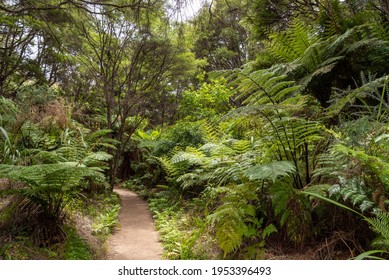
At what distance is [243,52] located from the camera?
33.0 ft

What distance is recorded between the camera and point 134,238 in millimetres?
3213

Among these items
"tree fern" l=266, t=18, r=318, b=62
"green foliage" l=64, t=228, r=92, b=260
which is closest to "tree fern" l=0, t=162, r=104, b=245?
"green foliage" l=64, t=228, r=92, b=260

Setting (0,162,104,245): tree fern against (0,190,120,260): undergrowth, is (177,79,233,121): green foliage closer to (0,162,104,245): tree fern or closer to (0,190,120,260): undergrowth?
(0,190,120,260): undergrowth

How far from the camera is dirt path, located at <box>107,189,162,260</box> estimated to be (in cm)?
259

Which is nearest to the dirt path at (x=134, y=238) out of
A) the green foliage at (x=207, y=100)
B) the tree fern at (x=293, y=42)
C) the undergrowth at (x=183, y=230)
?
the undergrowth at (x=183, y=230)

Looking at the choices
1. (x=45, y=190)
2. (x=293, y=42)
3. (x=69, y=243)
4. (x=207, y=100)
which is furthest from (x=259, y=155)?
(x=207, y=100)

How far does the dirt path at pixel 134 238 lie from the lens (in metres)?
2.59

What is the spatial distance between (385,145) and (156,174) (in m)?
5.11

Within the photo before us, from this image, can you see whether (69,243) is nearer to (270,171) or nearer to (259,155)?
(270,171)

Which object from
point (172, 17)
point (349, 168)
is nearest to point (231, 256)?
point (349, 168)

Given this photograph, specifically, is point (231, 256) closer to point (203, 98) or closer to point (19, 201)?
point (19, 201)

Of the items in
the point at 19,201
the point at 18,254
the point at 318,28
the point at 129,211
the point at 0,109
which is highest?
the point at 318,28

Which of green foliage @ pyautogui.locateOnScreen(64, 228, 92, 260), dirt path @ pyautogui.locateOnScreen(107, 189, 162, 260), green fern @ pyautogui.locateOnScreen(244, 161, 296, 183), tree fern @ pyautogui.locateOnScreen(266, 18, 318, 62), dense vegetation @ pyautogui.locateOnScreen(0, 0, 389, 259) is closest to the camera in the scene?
green fern @ pyautogui.locateOnScreen(244, 161, 296, 183)

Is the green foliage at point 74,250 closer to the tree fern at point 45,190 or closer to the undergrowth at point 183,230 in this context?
the tree fern at point 45,190
